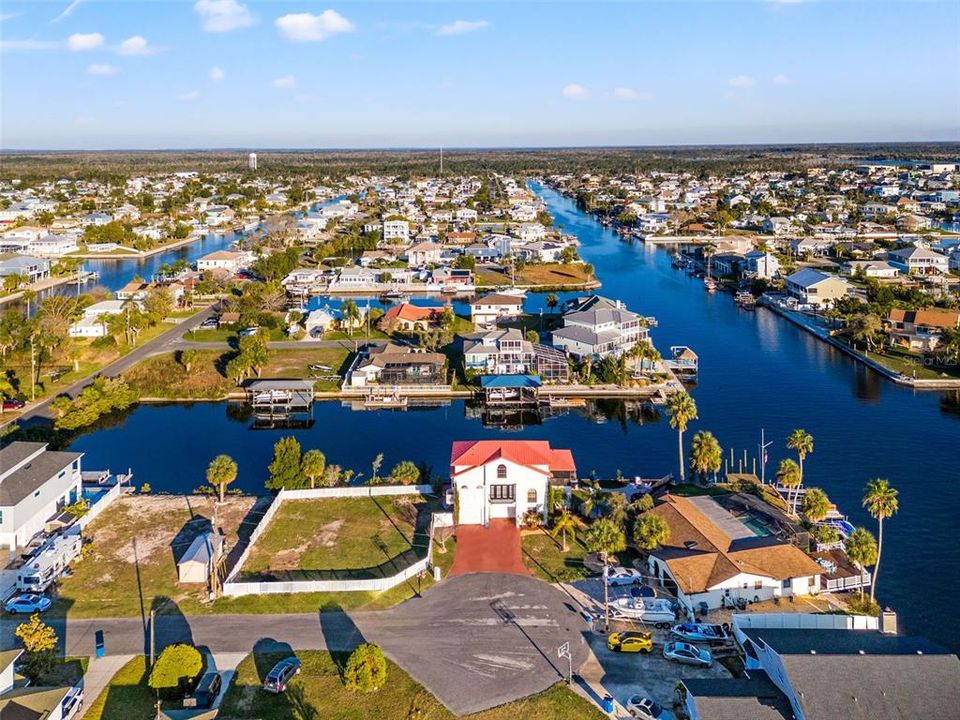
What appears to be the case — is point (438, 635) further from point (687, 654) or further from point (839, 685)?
point (839, 685)

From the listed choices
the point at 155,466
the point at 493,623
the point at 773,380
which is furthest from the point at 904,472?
the point at 155,466

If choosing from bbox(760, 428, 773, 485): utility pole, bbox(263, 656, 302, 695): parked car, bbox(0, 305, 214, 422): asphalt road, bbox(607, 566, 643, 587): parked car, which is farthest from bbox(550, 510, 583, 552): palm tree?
bbox(0, 305, 214, 422): asphalt road

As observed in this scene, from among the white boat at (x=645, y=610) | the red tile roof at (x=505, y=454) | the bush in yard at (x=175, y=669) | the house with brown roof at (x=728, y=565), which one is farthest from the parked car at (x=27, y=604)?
the house with brown roof at (x=728, y=565)

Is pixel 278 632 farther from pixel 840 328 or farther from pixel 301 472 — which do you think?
pixel 840 328

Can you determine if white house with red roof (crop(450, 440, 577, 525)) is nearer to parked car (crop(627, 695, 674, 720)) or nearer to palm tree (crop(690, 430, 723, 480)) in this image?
palm tree (crop(690, 430, 723, 480))

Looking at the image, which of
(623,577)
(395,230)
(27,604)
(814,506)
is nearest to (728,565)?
(623,577)

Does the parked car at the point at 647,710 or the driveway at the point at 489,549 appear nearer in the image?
the parked car at the point at 647,710

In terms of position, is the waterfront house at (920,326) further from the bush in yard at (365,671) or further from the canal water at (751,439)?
the bush in yard at (365,671)
